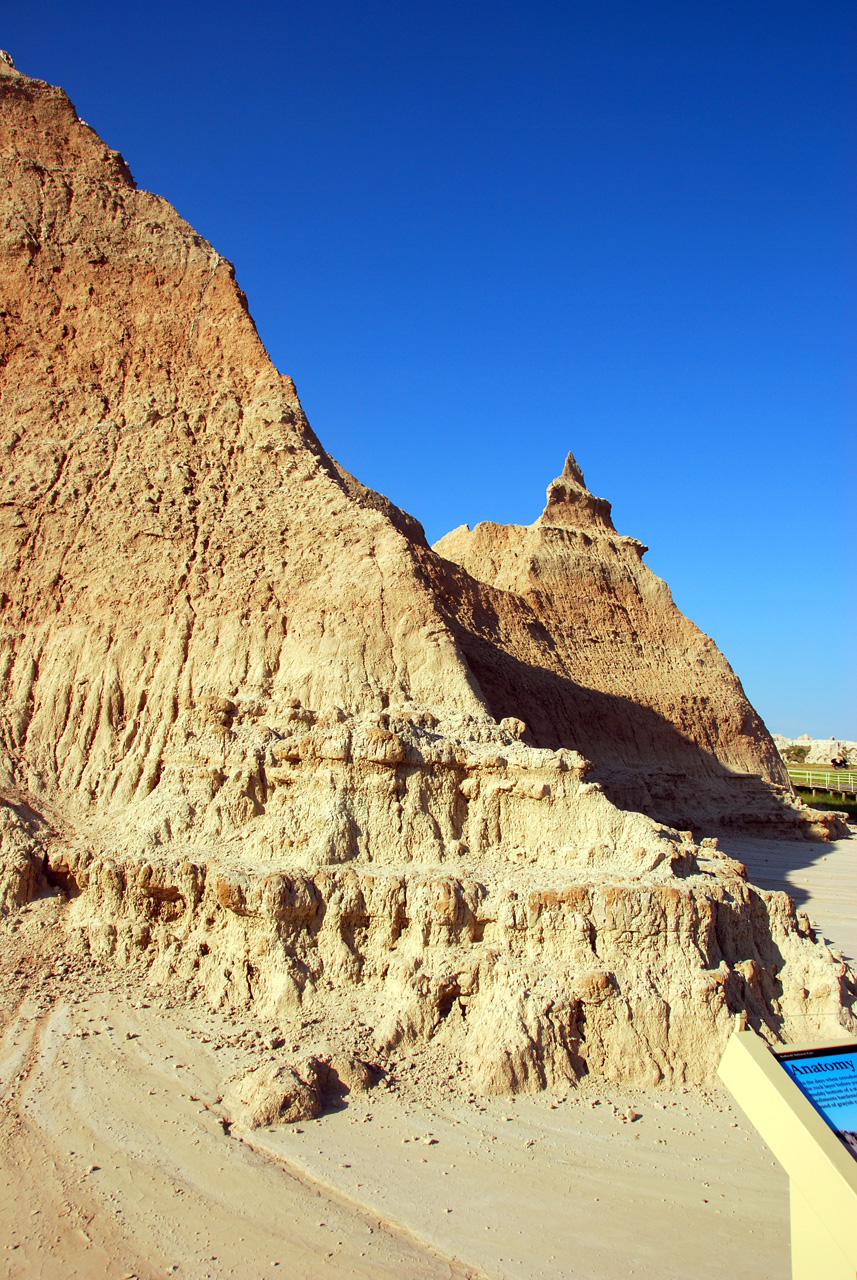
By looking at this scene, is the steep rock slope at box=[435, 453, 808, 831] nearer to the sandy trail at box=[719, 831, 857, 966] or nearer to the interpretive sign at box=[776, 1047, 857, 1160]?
the sandy trail at box=[719, 831, 857, 966]

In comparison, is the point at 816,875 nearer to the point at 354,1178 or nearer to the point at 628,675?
the point at 628,675

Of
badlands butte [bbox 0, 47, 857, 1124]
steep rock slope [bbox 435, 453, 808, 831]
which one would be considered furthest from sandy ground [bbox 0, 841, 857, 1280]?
steep rock slope [bbox 435, 453, 808, 831]

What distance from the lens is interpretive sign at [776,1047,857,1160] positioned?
3545 mm

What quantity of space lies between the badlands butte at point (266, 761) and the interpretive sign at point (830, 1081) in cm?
441

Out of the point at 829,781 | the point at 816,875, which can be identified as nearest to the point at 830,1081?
the point at 816,875

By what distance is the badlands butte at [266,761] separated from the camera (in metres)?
8.23

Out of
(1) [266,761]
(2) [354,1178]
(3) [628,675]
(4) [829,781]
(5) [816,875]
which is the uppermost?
(3) [628,675]

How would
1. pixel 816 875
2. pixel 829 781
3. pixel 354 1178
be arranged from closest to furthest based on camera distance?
1. pixel 354 1178
2. pixel 816 875
3. pixel 829 781

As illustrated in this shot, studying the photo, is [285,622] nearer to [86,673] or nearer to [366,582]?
[366,582]

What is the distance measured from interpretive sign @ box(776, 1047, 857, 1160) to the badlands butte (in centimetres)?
441

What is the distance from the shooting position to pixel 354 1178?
20.5ft

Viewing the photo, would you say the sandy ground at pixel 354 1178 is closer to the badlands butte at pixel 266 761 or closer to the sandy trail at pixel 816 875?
the badlands butte at pixel 266 761

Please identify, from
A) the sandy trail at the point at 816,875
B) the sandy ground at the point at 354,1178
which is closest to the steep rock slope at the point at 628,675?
the sandy trail at the point at 816,875

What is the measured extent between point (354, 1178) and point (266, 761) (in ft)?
16.8
